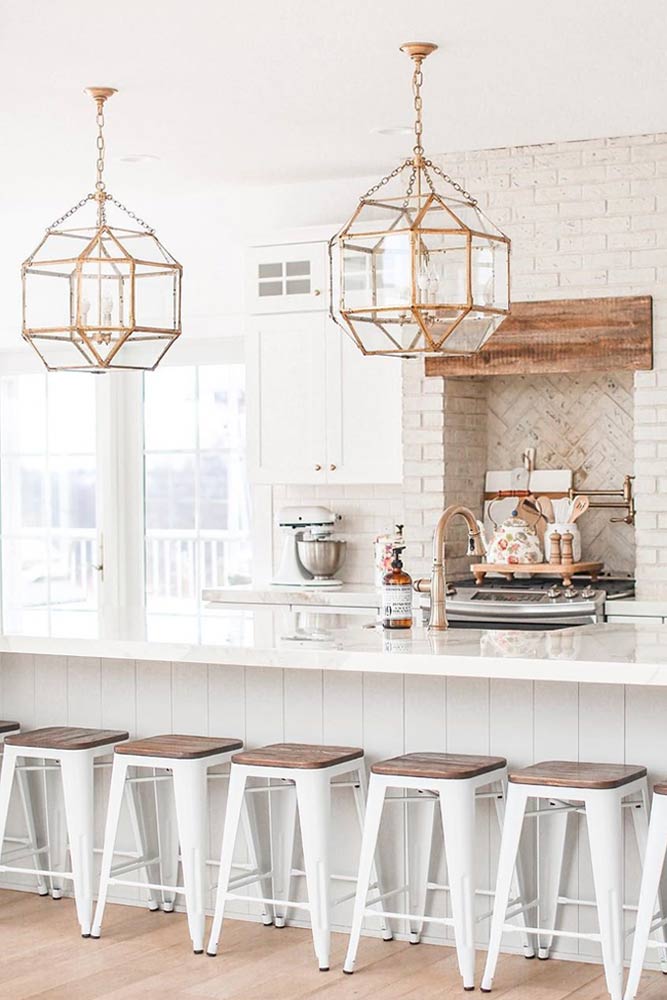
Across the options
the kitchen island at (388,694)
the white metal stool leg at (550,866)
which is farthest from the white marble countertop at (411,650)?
the white metal stool leg at (550,866)

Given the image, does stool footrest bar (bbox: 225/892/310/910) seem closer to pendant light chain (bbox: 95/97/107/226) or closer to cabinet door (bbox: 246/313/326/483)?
pendant light chain (bbox: 95/97/107/226)

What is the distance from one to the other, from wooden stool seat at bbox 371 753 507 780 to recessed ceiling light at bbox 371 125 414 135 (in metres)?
2.58

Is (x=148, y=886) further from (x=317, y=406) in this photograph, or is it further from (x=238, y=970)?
(x=317, y=406)

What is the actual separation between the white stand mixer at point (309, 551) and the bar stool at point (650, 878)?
9.96 feet

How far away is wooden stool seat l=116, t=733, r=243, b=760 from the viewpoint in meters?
4.23

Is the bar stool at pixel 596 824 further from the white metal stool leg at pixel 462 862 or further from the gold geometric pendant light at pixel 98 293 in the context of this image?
the gold geometric pendant light at pixel 98 293

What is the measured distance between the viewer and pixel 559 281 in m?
5.95

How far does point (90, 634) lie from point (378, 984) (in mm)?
1349

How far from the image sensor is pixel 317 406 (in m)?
6.53

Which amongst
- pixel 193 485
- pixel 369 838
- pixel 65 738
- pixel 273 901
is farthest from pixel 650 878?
pixel 193 485

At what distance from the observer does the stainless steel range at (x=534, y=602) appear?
5.61 meters

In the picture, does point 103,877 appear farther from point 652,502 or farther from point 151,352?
point 652,502

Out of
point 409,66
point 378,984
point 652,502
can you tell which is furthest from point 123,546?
point 378,984

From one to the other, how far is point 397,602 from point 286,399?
2.36 metres
